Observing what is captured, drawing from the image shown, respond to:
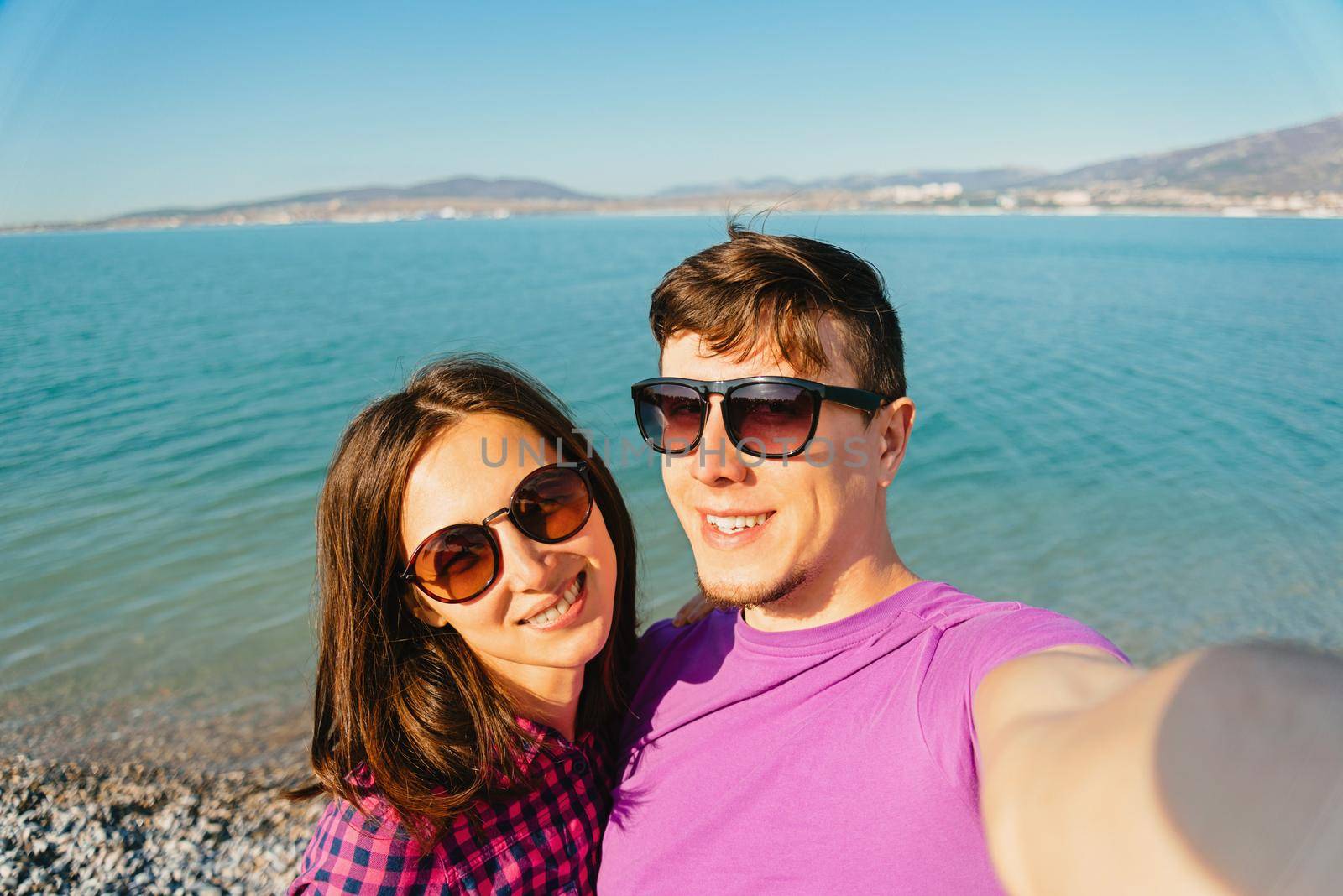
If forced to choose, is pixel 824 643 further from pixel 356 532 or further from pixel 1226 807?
pixel 1226 807

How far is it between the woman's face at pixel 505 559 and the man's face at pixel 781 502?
1.29 ft

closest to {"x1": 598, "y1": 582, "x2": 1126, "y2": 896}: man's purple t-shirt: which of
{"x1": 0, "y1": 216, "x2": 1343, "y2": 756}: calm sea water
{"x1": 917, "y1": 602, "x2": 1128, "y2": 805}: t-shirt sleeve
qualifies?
{"x1": 917, "y1": 602, "x2": 1128, "y2": 805}: t-shirt sleeve

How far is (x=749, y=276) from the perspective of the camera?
2.42 meters

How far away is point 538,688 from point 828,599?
92 cm

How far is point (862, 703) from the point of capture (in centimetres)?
197

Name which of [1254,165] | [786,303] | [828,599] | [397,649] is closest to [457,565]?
[397,649]

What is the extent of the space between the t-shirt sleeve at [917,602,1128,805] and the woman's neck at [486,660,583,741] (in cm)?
111

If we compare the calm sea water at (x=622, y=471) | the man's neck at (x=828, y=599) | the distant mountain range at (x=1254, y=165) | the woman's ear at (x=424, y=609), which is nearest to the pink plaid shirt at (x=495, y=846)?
the woman's ear at (x=424, y=609)

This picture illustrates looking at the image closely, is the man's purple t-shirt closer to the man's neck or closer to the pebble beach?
the man's neck

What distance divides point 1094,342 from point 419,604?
30211 mm

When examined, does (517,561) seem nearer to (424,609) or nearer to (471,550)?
(471,550)

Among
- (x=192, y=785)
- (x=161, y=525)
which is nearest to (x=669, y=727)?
(x=192, y=785)

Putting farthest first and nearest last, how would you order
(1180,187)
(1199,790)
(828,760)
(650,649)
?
(1180,187)
(650,649)
(828,760)
(1199,790)

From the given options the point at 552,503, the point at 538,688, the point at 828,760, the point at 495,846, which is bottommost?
the point at 495,846
